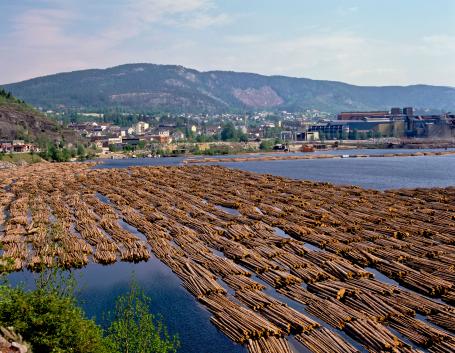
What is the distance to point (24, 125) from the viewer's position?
137625 millimetres

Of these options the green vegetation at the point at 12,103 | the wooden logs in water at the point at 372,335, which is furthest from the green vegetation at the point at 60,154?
the wooden logs in water at the point at 372,335

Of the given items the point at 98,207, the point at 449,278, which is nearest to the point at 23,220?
the point at 98,207

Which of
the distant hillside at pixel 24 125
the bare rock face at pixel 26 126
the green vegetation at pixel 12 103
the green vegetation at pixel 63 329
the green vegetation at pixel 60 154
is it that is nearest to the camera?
the green vegetation at pixel 63 329

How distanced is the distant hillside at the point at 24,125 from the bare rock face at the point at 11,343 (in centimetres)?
12416

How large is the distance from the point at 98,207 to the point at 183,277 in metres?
19.6

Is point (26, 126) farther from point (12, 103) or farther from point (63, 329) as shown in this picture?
point (63, 329)

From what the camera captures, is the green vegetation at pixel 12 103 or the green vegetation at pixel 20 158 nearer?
the green vegetation at pixel 20 158

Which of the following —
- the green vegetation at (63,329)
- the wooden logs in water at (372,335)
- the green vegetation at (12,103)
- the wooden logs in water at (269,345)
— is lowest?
the wooden logs in water at (269,345)

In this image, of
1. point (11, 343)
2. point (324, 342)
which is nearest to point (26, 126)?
point (11, 343)

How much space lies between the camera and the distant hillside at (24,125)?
130 metres

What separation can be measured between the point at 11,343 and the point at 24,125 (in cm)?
13484

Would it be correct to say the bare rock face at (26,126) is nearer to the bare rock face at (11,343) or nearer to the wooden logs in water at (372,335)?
the bare rock face at (11,343)

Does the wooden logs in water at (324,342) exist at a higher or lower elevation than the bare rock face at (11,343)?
lower

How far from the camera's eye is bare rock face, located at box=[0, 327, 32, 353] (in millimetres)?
12305
